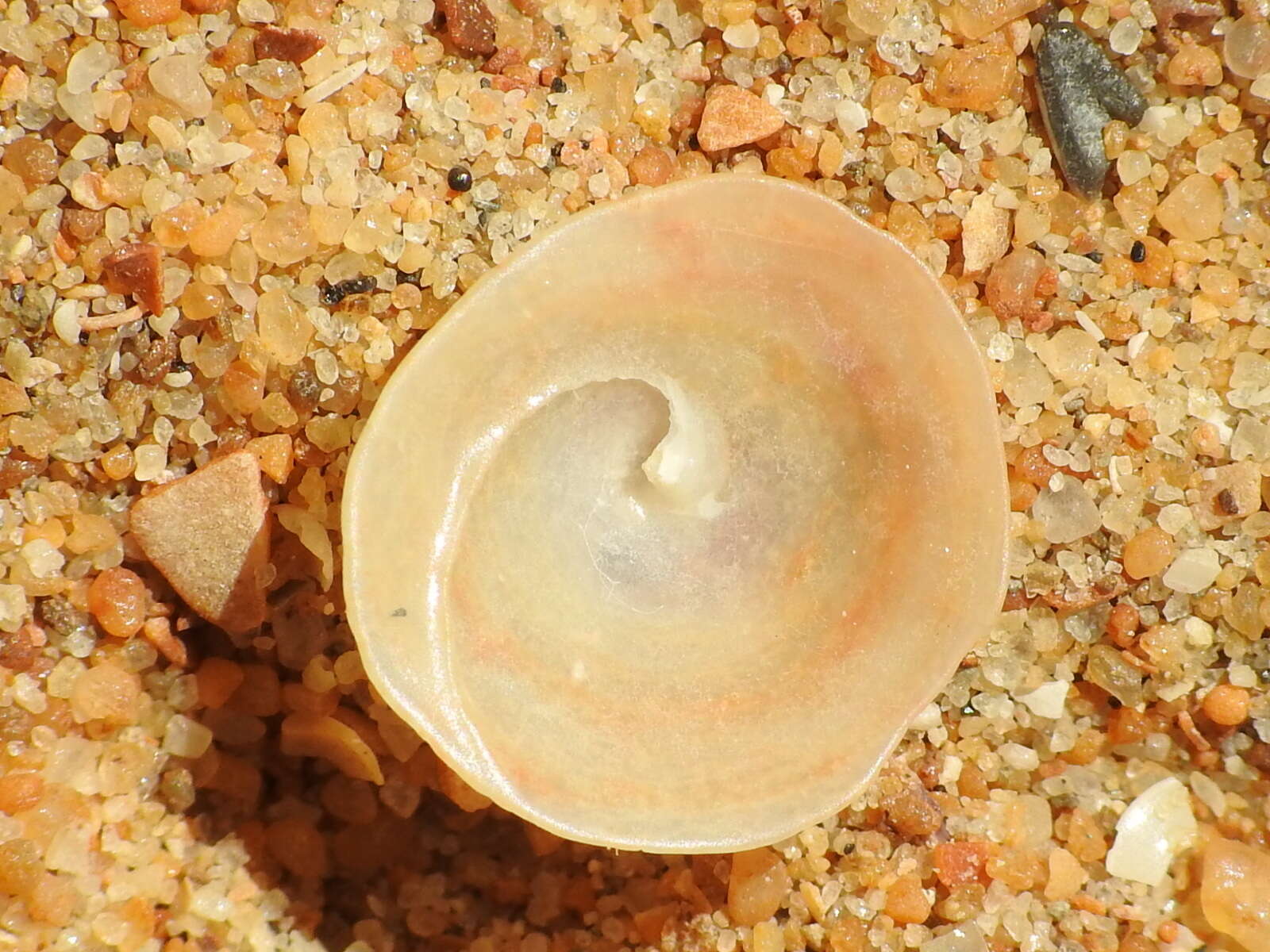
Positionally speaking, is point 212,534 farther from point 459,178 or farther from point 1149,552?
point 1149,552

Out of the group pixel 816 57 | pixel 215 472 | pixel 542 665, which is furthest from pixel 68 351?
pixel 816 57

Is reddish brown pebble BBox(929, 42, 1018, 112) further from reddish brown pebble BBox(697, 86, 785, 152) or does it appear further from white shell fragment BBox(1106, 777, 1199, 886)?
white shell fragment BBox(1106, 777, 1199, 886)

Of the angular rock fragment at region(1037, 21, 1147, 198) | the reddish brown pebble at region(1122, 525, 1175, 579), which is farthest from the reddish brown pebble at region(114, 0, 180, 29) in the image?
the reddish brown pebble at region(1122, 525, 1175, 579)

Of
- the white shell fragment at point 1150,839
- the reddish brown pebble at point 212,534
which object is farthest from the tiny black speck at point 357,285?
the white shell fragment at point 1150,839

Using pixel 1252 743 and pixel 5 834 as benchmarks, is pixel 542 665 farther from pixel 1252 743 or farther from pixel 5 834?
pixel 1252 743

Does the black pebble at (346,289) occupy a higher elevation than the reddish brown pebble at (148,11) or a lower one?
lower

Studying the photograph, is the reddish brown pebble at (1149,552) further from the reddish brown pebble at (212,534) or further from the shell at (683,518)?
the reddish brown pebble at (212,534)
